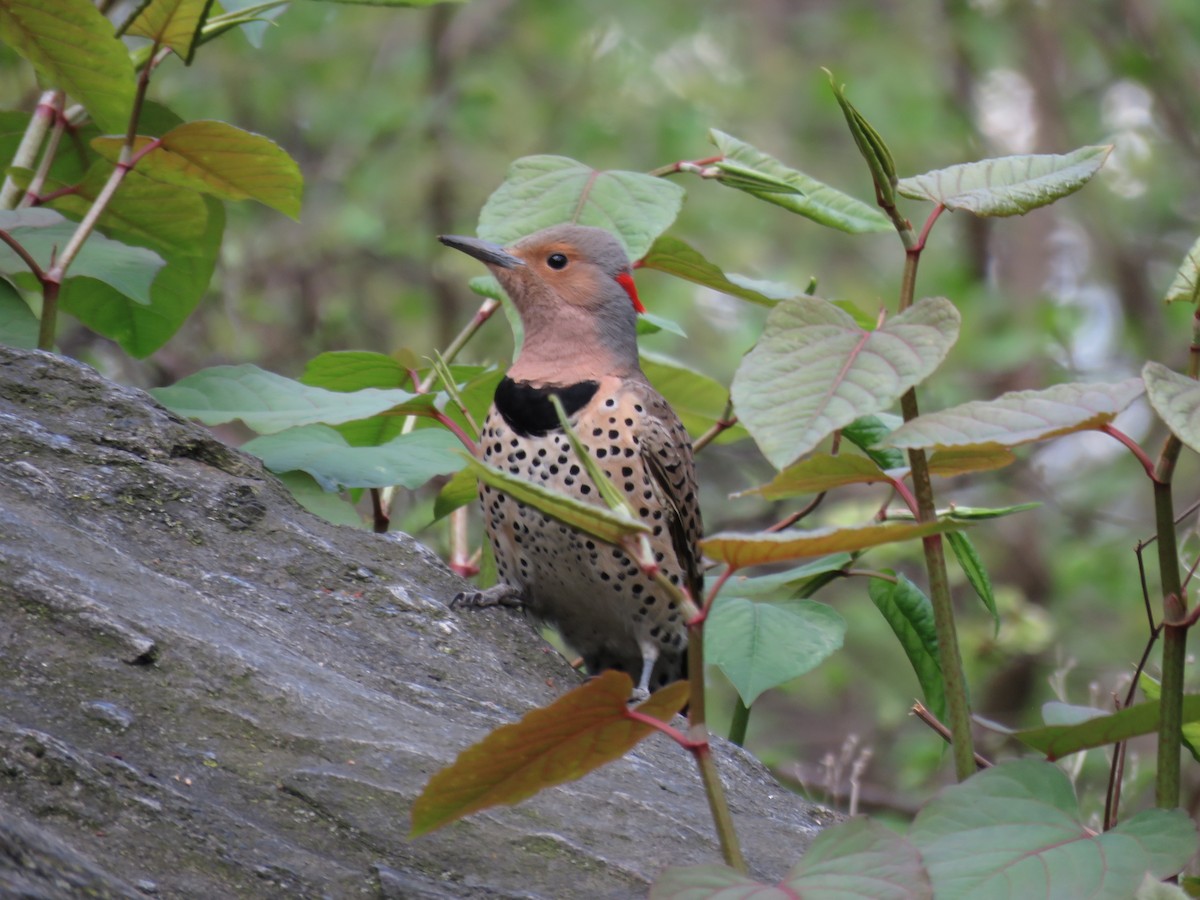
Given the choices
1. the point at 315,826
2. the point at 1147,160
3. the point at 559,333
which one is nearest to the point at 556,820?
the point at 315,826

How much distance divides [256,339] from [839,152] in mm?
7788

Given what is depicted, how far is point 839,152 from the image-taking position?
14.2m

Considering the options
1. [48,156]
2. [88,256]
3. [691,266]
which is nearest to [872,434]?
[691,266]

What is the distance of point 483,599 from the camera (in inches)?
121

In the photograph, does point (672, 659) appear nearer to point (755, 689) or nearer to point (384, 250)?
point (755, 689)

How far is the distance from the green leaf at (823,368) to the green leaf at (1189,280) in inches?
15.6

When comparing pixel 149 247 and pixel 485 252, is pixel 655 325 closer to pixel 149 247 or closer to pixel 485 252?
pixel 485 252

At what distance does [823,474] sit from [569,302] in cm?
229

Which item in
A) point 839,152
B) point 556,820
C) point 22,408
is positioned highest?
point 839,152

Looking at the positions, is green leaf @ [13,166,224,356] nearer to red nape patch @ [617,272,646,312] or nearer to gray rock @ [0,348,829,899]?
gray rock @ [0,348,829,899]

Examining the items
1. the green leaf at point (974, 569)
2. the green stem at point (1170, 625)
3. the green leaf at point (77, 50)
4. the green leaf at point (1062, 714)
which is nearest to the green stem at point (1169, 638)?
the green stem at point (1170, 625)

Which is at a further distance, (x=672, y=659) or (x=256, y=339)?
(x=256, y=339)

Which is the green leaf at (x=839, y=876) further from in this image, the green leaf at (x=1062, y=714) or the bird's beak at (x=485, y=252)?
the bird's beak at (x=485, y=252)

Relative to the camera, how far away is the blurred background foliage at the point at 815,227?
870cm
